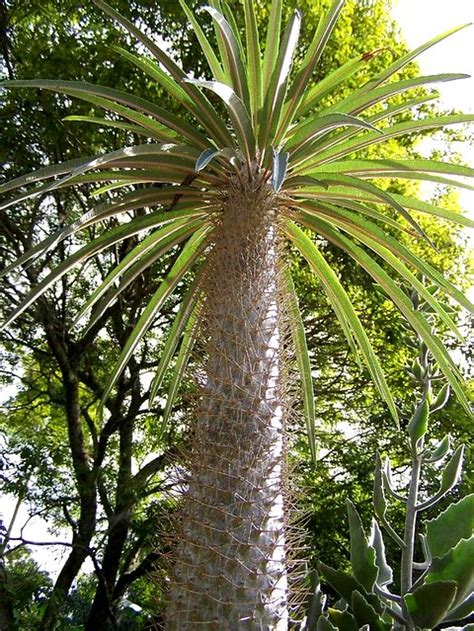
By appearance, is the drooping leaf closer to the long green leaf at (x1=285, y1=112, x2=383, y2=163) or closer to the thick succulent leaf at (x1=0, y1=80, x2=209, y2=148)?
the long green leaf at (x1=285, y1=112, x2=383, y2=163)

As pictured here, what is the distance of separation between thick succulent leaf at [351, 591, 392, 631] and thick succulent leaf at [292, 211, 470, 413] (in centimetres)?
80

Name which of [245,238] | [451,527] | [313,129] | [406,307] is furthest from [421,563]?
[313,129]

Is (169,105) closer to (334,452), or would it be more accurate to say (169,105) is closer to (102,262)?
(102,262)

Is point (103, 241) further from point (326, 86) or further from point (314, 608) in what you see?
point (314, 608)

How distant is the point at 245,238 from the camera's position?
204cm

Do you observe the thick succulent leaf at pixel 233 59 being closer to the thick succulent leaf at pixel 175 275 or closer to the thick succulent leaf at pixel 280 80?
the thick succulent leaf at pixel 280 80

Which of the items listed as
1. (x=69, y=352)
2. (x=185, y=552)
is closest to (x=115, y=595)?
(x=69, y=352)

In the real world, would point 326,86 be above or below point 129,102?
above

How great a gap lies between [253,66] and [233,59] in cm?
17

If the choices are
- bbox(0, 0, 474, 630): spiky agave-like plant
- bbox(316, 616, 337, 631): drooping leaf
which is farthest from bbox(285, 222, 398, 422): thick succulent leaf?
bbox(316, 616, 337, 631): drooping leaf

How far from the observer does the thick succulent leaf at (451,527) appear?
63.6 inches

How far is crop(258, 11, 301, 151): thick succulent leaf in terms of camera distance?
2033 millimetres

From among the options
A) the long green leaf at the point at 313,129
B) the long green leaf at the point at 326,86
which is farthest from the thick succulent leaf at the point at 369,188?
the long green leaf at the point at 326,86

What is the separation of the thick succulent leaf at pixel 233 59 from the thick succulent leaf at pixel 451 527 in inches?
53.0
